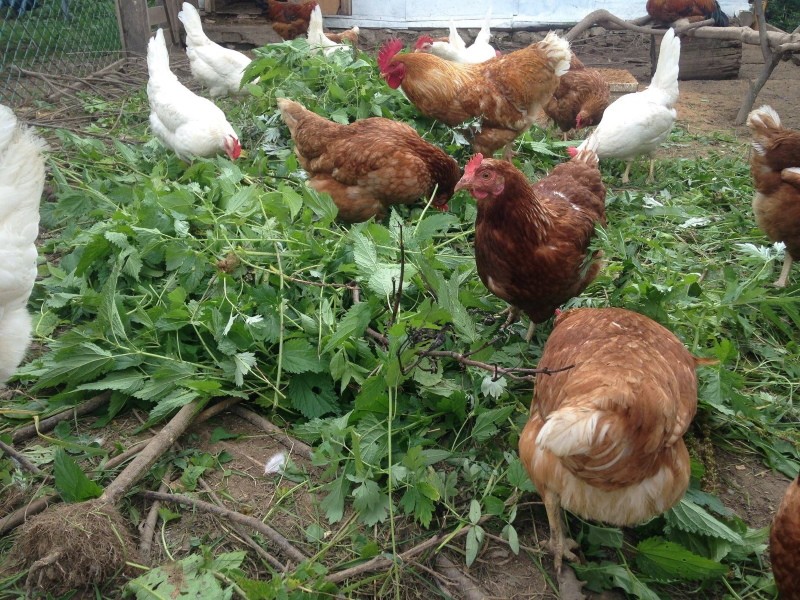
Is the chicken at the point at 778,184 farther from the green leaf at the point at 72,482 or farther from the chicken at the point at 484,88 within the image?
the green leaf at the point at 72,482

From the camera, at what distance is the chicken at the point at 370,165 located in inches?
161

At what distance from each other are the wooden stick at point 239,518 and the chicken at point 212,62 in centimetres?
542

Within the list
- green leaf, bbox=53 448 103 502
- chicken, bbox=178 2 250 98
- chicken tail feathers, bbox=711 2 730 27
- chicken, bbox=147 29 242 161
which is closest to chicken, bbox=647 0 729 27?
chicken tail feathers, bbox=711 2 730 27

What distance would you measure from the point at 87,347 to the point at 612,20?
8.19 meters

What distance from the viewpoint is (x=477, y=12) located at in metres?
10.3

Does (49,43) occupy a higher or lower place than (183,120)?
higher

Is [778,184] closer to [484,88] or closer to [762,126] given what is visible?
[762,126]

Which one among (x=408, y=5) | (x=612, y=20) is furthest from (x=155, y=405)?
(x=408, y=5)

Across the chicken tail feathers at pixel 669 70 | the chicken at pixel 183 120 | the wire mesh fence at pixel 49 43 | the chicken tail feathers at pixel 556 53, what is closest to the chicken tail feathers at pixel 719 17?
the chicken tail feathers at pixel 669 70

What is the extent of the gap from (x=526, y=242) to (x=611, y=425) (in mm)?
1275

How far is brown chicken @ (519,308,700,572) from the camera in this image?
175 cm

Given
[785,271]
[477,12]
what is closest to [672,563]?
[785,271]

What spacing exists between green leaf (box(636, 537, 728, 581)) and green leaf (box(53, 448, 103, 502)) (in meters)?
1.92

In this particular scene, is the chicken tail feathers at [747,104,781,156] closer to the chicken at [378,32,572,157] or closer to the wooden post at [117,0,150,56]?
the chicken at [378,32,572,157]
